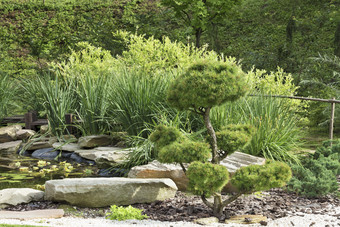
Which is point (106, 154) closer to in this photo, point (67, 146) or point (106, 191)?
point (67, 146)

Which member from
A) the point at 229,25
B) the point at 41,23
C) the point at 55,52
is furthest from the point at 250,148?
the point at 41,23

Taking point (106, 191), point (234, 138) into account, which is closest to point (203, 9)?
point (106, 191)

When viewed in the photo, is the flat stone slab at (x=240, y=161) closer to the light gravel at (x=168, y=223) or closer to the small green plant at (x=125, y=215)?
the light gravel at (x=168, y=223)

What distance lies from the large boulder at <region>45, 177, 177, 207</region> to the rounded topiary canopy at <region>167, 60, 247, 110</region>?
1.25 metres

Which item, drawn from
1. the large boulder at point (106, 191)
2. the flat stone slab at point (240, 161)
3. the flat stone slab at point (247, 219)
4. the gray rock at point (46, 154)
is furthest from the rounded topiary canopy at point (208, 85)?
the gray rock at point (46, 154)

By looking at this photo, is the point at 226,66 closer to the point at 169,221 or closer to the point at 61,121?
the point at 169,221

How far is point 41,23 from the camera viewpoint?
18859 millimetres

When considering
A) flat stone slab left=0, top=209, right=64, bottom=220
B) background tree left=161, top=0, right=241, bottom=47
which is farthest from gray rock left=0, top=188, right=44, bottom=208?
background tree left=161, top=0, right=241, bottom=47

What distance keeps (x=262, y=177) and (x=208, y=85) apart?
3.13 feet

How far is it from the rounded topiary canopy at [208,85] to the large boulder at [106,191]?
4.11ft

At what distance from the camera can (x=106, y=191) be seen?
4621 millimetres

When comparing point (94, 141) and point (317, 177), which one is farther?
point (94, 141)

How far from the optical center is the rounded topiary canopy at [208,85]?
373 cm

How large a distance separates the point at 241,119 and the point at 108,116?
2966mm
